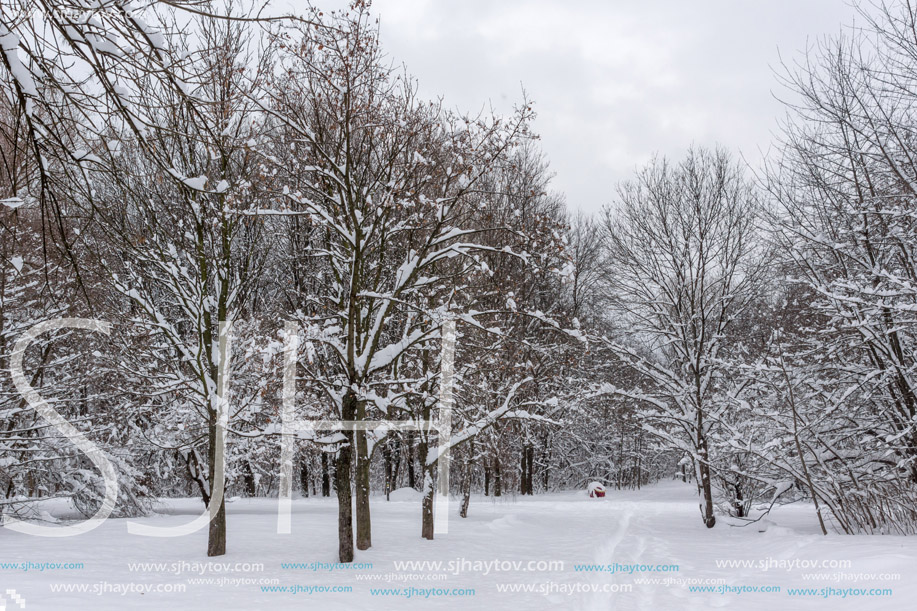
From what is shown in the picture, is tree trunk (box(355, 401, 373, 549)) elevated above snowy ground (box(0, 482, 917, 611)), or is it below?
above

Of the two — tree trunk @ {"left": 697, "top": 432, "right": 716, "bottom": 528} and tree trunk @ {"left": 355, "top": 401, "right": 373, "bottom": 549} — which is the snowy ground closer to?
tree trunk @ {"left": 355, "top": 401, "right": 373, "bottom": 549}

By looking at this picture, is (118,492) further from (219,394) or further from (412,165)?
(412,165)

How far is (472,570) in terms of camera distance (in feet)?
25.6

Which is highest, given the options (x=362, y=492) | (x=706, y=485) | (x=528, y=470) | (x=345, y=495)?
(x=345, y=495)

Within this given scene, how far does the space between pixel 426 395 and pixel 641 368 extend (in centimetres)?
627

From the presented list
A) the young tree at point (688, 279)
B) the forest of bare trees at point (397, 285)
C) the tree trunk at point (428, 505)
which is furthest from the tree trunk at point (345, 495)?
the young tree at point (688, 279)

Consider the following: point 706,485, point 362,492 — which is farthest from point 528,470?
point 362,492

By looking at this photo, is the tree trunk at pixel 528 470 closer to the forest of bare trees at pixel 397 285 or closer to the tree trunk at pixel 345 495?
the forest of bare trees at pixel 397 285

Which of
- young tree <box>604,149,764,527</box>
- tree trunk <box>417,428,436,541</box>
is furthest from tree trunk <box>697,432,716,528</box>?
tree trunk <box>417,428,436,541</box>

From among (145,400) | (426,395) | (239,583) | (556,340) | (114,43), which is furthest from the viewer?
(556,340)

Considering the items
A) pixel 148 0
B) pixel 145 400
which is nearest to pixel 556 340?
pixel 145 400

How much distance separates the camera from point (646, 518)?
49.9 feet

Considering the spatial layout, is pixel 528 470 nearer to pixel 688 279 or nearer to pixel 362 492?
pixel 688 279

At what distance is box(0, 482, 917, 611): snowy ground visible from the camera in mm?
5754
